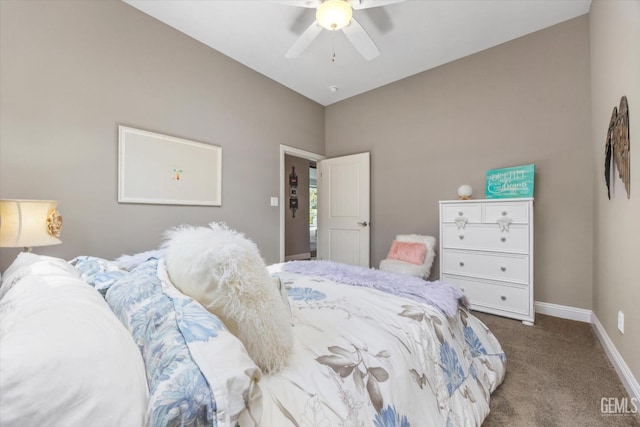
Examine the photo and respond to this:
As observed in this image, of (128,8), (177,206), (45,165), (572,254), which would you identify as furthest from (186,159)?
(572,254)

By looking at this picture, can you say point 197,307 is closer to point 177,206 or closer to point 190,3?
point 177,206

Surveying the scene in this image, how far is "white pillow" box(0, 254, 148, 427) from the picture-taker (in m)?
0.38

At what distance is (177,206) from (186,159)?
0.49m

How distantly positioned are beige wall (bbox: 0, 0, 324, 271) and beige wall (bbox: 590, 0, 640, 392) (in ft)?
10.6

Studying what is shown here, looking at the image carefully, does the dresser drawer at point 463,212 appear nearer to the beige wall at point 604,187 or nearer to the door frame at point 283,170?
the beige wall at point 604,187

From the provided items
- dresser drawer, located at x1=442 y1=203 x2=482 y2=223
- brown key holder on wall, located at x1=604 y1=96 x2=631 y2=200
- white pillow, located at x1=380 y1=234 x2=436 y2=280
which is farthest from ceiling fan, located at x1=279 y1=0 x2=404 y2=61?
white pillow, located at x1=380 y1=234 x2=436 y2=280

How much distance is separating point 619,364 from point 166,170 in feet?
12.3

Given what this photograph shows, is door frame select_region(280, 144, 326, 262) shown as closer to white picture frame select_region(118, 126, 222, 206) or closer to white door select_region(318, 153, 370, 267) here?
white door select_region(318, 153, 370, 267)

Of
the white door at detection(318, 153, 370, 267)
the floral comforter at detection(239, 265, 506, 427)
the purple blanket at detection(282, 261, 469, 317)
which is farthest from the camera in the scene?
the white door at detection(318, 153, 370, 267)

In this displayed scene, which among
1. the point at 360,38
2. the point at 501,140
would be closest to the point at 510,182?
the point at 501,140

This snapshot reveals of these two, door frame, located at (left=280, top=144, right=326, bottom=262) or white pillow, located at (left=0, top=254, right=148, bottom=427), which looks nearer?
white pillow, located at (left=0, top=254, right=148, bottom=427)

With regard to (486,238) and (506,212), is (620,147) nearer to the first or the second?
(506,212)

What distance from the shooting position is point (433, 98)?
348 cm

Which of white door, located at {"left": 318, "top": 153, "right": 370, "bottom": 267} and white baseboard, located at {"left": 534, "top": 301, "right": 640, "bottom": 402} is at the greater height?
white door, located at {"left": 318, "top": 153, "right": 370, "bottom": 267}
